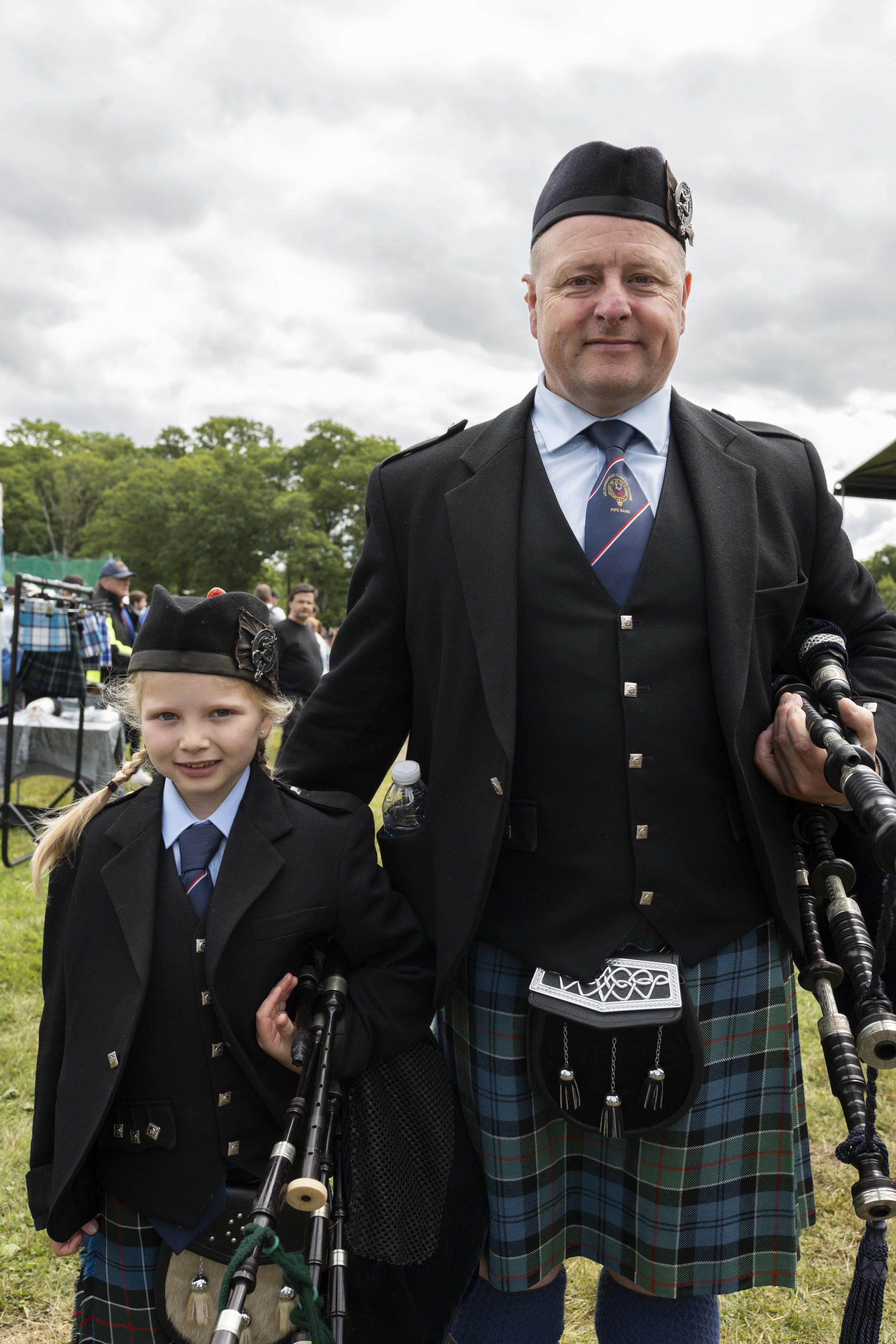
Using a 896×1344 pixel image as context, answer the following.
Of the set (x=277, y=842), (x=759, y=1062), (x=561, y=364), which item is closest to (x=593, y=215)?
(x=561, y=364)

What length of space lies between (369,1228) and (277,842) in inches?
26.9

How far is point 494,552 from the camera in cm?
162

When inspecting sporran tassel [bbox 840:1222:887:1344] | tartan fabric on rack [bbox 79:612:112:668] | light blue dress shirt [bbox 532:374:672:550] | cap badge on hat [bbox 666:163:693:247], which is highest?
cap badge on hat [bbox 666:163:693:247]

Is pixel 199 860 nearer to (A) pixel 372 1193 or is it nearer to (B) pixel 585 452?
(A) pixel 372 1193

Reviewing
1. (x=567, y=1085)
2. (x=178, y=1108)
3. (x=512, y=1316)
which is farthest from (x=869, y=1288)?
(x=178, y=1108)

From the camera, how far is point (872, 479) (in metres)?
8.64

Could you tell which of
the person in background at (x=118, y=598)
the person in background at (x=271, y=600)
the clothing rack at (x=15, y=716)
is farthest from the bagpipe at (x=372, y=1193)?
the person in background at (x=271, y=600)

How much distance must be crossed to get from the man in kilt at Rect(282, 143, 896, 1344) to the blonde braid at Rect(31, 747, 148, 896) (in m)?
0.52

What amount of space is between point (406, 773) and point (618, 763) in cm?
42

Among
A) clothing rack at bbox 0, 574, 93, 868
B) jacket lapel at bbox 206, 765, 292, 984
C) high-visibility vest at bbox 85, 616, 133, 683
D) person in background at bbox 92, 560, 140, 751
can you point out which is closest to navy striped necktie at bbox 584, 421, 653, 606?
jacket lapel at bbox 206, 765, 292, 984

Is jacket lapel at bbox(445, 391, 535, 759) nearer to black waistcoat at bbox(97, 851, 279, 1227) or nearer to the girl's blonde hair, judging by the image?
the girl's blonde hair

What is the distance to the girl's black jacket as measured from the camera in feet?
5.36

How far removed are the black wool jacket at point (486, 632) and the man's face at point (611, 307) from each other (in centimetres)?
16

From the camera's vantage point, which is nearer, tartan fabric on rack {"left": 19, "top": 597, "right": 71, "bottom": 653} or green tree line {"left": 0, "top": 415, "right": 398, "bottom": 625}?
tartan fabric on rack {"left": 19, "top": 597, "right": 71, "bottom": 653}
